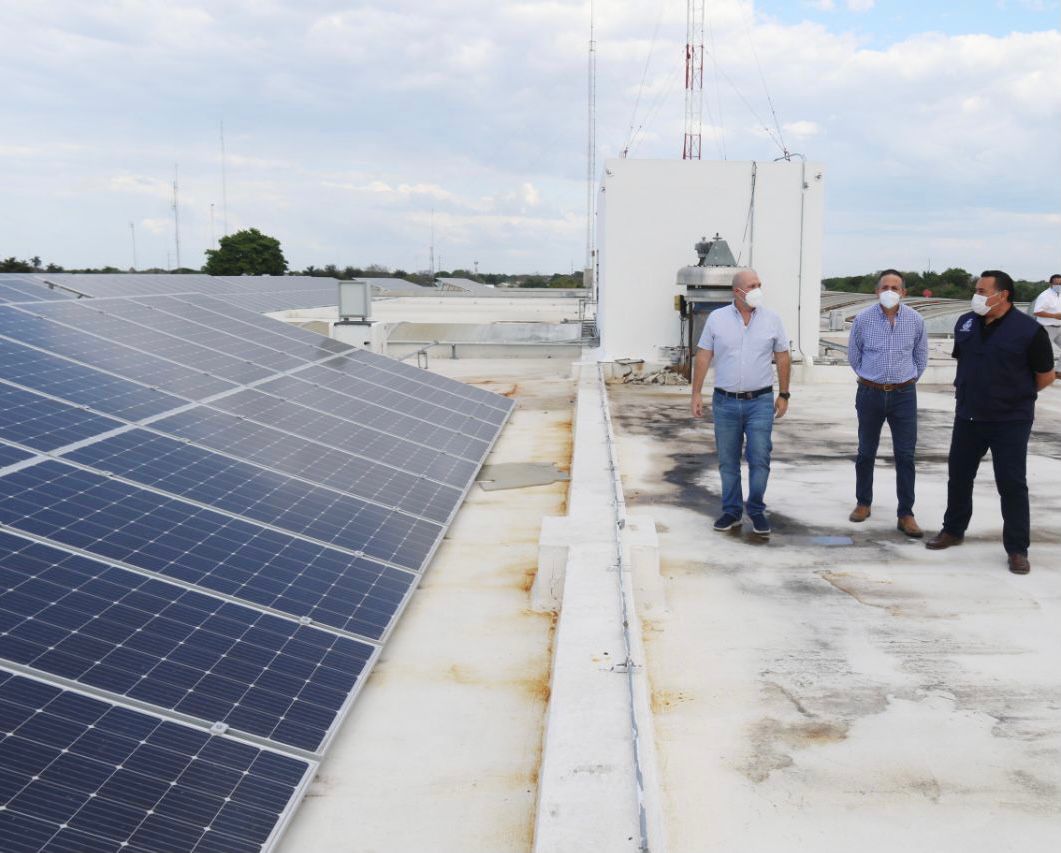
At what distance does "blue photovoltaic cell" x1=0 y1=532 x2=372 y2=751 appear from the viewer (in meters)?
3.93

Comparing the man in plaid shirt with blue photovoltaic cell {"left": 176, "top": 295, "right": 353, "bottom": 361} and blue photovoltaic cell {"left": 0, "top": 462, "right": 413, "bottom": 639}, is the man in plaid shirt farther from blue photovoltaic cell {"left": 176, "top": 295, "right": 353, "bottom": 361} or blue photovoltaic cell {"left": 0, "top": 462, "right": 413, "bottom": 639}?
→ blue photovoltaic cell {"left": 176, "top": 295, "right": 353, "bottom": 361}

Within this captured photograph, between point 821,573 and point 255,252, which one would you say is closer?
point 821,573

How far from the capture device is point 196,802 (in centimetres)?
344

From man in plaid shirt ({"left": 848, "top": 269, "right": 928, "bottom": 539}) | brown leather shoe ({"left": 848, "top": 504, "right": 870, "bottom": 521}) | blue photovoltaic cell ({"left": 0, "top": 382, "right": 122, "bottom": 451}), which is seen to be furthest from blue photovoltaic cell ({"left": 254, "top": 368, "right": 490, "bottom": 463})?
man in plaid shirt ({"left": 848, "top": 269, "right": 928, "bottom": 539})

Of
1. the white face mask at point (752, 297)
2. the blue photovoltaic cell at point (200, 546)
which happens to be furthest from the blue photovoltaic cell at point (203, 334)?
the white face mask at point (752, 297)

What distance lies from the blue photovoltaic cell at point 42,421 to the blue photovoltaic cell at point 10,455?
0.15 m

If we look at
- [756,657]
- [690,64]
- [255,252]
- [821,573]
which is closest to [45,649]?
[756,657]

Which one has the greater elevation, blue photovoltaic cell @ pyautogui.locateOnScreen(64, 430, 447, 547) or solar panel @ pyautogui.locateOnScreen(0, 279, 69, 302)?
solar panel @ pyautogui.locateOnScreen(0, 279, 69, 302)

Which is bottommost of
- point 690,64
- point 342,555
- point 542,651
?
point 542,651

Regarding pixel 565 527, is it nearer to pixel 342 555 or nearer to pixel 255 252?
pixel 342 555

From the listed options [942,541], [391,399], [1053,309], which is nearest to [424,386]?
[391,399]

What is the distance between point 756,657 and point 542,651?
119 centimetres

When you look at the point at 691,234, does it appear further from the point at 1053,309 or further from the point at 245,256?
the point at 245,256

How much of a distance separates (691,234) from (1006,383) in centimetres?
1217
